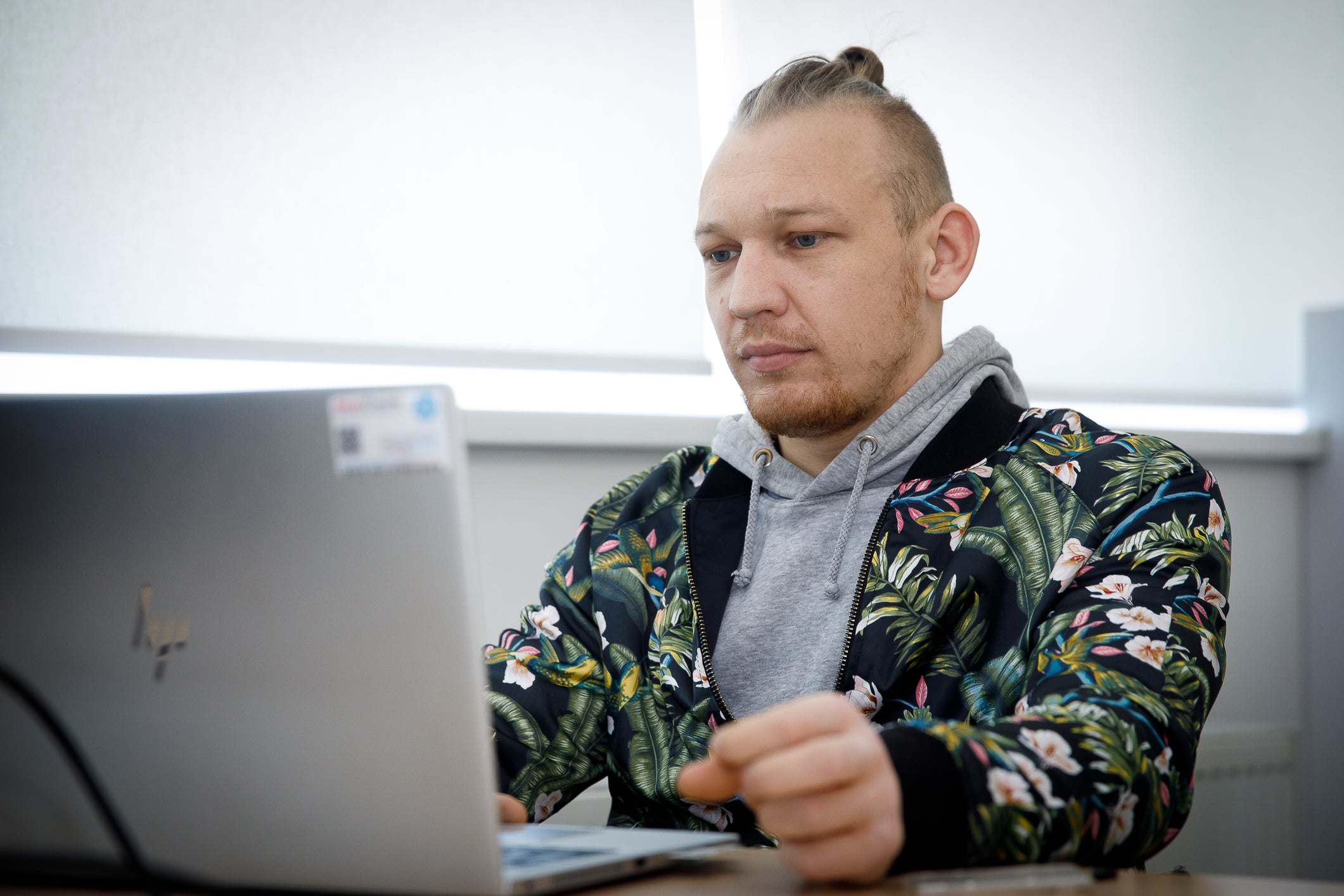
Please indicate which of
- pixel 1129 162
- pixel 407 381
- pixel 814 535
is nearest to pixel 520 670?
pixel 814 535

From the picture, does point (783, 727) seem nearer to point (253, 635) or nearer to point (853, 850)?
point (853, 850)

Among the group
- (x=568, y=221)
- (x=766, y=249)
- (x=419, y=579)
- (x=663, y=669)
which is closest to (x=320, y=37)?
(x=568, y=221)

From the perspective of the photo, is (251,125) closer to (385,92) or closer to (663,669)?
(385,92)

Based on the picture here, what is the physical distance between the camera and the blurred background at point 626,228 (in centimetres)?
139

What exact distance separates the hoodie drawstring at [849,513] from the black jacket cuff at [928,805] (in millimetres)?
460

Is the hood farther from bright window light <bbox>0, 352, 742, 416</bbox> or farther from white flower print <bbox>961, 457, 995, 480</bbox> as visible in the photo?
bright window light <bbox>0, 352, 742, 416</bbox>

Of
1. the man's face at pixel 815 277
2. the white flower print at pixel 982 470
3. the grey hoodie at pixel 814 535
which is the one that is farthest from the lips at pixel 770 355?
the white flower print at pixel 982 470

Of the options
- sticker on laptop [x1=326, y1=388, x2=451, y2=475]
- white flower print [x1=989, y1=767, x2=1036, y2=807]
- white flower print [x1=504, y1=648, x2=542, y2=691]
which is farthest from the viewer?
white flower print [x1=504, y1=648, x2=542, y2=691]

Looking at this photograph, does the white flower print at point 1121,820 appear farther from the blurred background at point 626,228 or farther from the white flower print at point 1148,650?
the blurred background at point 626,228

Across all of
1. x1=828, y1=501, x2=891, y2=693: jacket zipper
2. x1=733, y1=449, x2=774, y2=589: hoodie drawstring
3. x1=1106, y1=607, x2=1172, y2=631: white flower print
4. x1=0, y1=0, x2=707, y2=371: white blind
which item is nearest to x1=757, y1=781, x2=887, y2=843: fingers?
x1=1106, y1=607, x2=1172, y2=631: white flower print

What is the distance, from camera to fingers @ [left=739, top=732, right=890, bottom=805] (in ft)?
1.84

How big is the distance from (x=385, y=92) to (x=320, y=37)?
10 centimetres

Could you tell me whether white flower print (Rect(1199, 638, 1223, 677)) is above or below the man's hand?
below

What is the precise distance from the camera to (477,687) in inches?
20.5
